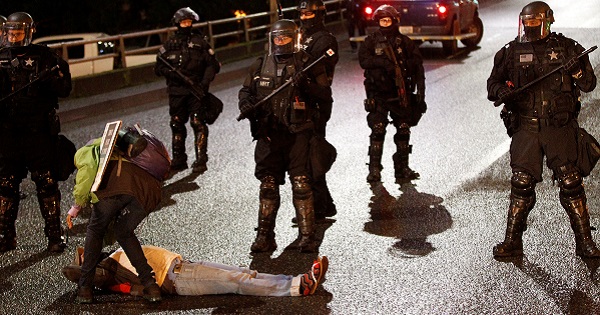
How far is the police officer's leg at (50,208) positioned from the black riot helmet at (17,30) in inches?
47.3

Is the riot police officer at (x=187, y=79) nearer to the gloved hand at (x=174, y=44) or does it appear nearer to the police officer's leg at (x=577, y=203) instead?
the gloved hand at (x=174, y=44)

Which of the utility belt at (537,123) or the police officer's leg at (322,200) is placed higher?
the utility belt at (537,123)

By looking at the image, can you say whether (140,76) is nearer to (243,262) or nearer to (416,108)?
(416,108)

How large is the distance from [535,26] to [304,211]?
251cm

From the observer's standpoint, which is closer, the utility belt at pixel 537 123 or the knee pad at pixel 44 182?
the utility belt at pixel 537 123

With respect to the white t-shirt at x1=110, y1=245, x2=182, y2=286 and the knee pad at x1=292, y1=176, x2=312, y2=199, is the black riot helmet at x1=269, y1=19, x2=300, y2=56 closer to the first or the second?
the knee pad at x1=292, y1=176, x2=312, y2=199

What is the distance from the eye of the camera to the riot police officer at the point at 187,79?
42.3ft

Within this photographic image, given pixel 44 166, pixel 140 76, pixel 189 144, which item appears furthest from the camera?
pixel 140 76

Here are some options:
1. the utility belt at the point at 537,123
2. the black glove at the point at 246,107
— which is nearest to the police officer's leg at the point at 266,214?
the black glove at the point at 246,107

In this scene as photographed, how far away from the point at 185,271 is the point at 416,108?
4780 millimetres

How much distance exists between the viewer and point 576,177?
861cm

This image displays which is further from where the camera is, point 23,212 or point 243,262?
point 23,212

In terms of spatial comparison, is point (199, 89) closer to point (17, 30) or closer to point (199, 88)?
point (199, 88)

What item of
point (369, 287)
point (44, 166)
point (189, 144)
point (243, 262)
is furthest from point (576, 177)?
point (189, 144)
